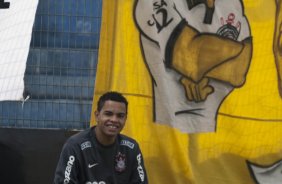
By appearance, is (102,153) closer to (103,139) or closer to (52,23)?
(103,139)

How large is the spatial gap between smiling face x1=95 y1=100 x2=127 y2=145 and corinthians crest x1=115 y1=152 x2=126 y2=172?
119 mm

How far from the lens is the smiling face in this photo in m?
3.41

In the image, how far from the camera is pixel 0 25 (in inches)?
190

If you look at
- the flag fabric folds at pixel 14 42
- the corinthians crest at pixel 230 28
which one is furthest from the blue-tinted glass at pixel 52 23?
the corinthians crest at pixel 230 28

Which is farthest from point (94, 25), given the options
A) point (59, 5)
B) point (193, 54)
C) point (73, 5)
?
point (193, 54)

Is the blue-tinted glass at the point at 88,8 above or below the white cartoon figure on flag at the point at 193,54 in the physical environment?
above

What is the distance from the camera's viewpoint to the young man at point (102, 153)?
3.38 metres

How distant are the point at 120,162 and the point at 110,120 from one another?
263mm

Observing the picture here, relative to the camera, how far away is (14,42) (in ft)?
15.6

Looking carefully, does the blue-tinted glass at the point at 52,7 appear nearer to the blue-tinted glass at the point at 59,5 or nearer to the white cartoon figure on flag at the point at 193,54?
the blue-tinted glass at the point at 59,5

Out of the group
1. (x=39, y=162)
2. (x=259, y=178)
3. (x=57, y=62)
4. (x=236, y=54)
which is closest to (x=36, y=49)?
(x=57, y=62)

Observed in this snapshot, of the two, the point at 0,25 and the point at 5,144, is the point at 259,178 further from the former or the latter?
the point at 0,25

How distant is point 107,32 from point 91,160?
1.74 metres

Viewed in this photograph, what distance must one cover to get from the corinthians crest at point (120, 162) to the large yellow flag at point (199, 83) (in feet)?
4.57
